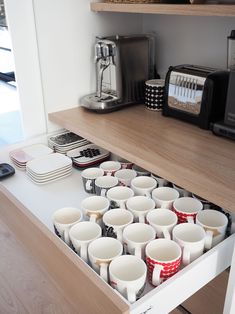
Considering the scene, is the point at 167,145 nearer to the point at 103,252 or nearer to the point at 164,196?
the point at 164,196

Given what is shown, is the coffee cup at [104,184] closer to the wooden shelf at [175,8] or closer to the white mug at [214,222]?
the white mug at [214,222]

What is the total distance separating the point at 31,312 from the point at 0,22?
3.38 ft

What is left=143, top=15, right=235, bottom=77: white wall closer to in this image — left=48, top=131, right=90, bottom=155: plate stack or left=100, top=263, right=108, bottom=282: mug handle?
left=48, top=131, right=90, bottom=155: plate stack

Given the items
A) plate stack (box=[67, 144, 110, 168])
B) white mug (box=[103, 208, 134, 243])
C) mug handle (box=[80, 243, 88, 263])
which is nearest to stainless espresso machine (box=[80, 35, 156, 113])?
plate stack (box=[67, 144, 110, 168])

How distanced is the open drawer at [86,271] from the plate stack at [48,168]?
0.09 metres

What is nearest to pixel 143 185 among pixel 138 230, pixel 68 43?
pixel 138 230

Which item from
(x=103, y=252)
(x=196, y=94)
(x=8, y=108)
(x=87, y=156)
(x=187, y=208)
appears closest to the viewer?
(x=103, y=252)

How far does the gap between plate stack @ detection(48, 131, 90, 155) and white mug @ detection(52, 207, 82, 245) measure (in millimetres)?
389

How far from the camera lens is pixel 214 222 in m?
0.80

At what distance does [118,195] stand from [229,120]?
39 cm

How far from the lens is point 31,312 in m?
1.03

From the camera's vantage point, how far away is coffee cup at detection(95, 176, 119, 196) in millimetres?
932

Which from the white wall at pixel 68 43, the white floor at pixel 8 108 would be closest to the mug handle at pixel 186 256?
the white wall at pixel 68 43

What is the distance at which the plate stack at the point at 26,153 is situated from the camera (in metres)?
1.14
